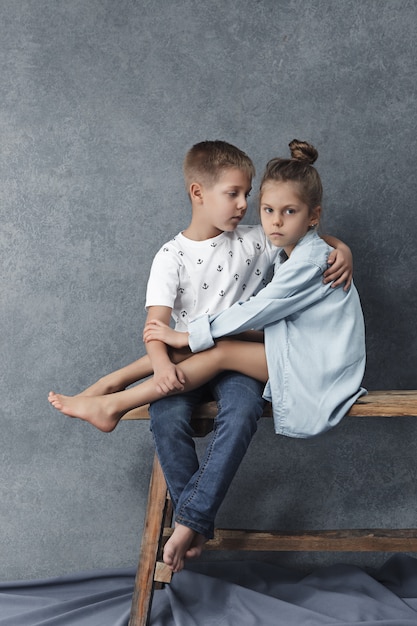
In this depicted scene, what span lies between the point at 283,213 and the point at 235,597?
104 cm

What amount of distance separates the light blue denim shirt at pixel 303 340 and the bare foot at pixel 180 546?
0.33 meters

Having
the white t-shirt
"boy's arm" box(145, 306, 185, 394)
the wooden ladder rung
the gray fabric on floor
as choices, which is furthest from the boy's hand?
the gray fabric on floor

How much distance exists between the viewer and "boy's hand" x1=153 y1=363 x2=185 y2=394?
5.96 feet

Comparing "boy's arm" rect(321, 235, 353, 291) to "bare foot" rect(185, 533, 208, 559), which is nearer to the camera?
"bare foot" rect(185, 533, 208, 559)

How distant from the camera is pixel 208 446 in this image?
5.96ft

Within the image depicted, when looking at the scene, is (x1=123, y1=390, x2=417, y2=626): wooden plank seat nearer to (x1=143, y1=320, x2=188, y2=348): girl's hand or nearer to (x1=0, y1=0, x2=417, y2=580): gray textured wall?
(x1=143, y1=320, x2=188, y2=348): girl's hand

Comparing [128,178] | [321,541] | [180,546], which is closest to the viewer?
[180,546]

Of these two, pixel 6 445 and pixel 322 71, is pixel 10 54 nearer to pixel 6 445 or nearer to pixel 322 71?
pixel 322 71

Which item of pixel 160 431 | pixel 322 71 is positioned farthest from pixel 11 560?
pixel 322 71

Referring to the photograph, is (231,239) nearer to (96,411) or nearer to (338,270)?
(338,270)

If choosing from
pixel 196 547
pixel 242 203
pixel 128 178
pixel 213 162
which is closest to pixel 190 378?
pixel 196 547

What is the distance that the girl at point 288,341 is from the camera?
1.84m

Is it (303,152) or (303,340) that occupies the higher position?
(303,152)

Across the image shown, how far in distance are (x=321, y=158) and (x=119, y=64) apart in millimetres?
689
